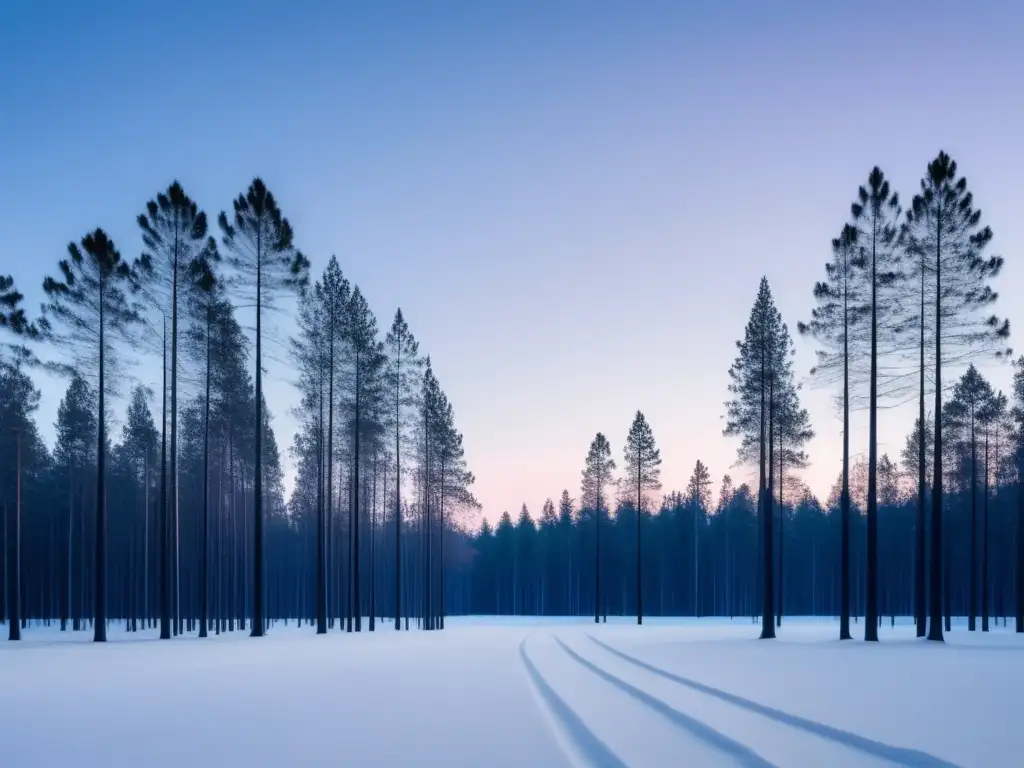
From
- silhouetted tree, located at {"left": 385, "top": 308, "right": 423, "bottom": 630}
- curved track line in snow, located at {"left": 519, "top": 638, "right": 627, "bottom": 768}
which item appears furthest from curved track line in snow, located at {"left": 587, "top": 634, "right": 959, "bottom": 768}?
silhouetted tree, located at {"left": 385, "top": 308, "right": 423, "bottom": 630}

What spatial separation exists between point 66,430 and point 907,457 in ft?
189

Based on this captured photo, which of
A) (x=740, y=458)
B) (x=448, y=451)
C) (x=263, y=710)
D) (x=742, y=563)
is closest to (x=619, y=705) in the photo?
(x=263, y=710)

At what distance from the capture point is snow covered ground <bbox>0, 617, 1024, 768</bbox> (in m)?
8.21

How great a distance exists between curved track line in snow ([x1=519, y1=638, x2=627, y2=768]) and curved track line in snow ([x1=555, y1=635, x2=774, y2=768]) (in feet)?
4.10

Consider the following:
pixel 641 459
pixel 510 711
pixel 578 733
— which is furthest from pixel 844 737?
pixel 641 459

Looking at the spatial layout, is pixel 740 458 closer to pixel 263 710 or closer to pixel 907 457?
pixel 907 457

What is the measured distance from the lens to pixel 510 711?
11.2 metres

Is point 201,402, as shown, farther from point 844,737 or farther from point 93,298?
point 844,737

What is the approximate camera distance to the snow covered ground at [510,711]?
8.21m

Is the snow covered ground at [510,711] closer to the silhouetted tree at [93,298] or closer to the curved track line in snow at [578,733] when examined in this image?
the curved track line in snow at [578,733]

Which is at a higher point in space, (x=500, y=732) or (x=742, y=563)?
(x=500, y=732)

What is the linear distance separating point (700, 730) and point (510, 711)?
2.76 meters

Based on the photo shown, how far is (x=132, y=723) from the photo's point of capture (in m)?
10.3

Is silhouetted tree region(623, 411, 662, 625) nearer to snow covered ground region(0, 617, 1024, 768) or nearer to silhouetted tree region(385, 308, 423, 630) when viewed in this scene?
silhouetted tree region(385, 308, 423, 630)
